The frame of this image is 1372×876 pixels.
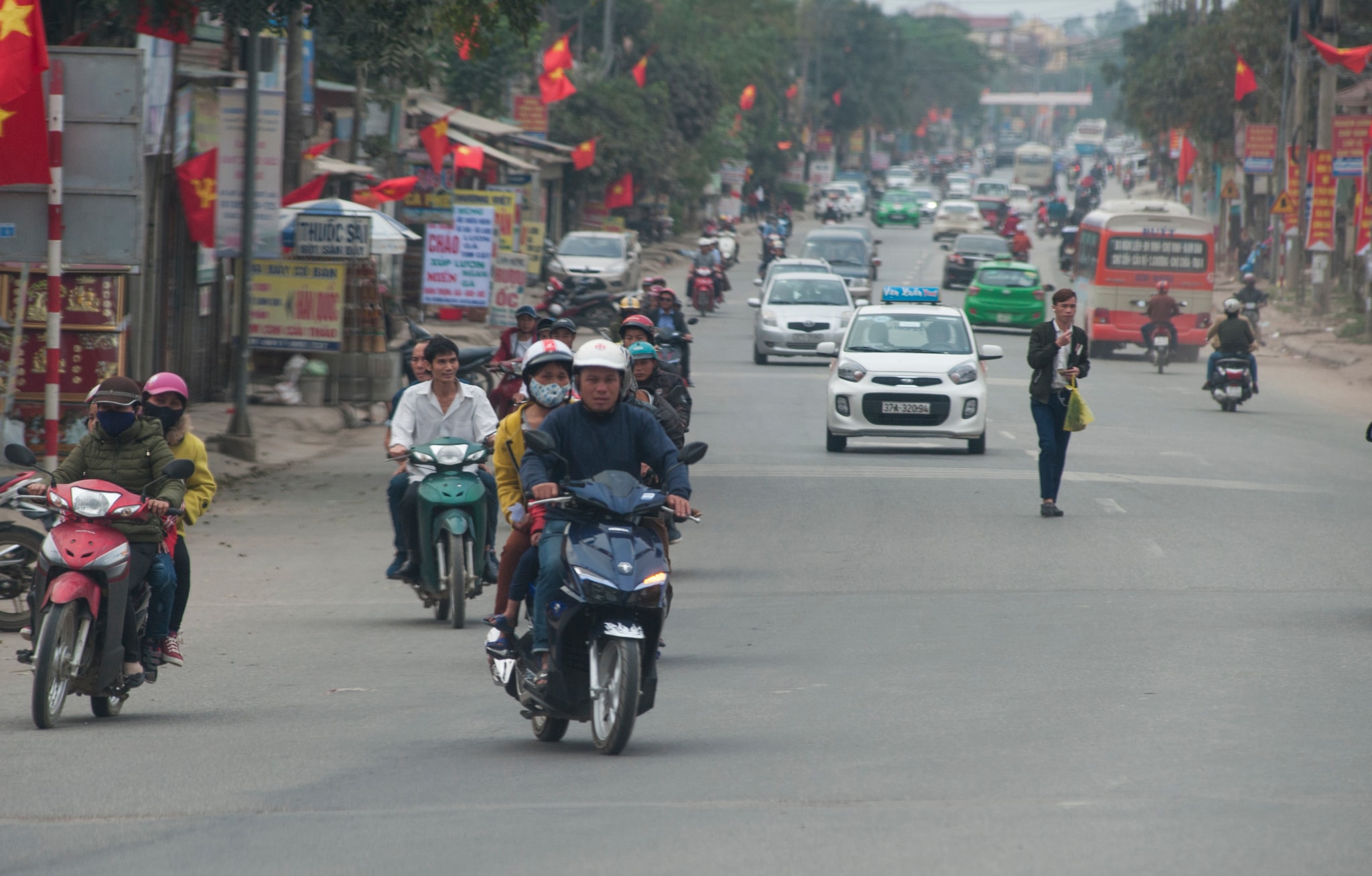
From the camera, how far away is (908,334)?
2173 cm

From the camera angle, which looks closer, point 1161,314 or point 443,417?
point 443,417

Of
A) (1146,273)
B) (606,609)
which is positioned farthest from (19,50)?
(1146,273)

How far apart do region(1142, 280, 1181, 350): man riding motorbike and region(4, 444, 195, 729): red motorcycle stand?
1107 inches

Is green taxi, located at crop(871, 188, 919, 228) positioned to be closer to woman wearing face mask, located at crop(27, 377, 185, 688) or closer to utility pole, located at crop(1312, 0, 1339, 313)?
utility pole, located at crop(1312, 0, 1339, 313)

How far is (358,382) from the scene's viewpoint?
23.7m

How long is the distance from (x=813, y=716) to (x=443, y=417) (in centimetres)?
387

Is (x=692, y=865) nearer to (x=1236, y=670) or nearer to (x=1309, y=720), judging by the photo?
(x=1309, y=720)

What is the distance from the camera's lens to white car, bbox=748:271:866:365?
112ft

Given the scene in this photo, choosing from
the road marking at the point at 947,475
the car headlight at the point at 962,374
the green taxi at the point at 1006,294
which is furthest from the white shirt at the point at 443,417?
the green taxi at the point at 1006,294

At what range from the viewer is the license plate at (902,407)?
20406 mm

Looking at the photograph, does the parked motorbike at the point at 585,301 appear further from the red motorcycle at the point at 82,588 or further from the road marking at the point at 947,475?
the red motorcycle at the point at 82,588

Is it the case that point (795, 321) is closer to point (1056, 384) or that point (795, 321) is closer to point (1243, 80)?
point (1056, 384)

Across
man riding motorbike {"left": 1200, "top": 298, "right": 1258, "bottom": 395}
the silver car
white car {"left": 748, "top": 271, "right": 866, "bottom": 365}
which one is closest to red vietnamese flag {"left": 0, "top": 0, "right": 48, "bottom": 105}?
man riding motorbike {"left": 1200, "top": 298, "right": 1258, "bottom": 395}

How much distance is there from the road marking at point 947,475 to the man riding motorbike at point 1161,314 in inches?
621
